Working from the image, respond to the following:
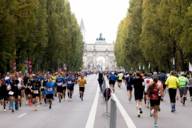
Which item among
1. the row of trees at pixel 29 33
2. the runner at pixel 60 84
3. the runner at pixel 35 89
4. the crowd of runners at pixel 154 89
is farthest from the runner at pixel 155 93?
the row of trees at pixel 29 33

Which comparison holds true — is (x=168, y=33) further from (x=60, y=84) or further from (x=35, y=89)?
(x=35, y=89)

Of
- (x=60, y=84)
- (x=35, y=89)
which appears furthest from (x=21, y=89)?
(x=60, y=84)

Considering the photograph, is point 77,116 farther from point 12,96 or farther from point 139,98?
point 12,96

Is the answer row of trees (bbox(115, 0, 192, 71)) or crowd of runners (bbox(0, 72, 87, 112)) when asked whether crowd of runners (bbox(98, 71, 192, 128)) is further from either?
row of trees (bbox(115, 0, 192, 71))

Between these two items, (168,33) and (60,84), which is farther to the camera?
(168,33)

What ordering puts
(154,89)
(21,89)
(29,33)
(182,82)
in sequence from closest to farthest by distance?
(154,89)
(21,89)
(182,82)
(29,33)

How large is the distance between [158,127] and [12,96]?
11.0 meters

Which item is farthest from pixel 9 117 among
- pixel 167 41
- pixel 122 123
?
pixel 167 41

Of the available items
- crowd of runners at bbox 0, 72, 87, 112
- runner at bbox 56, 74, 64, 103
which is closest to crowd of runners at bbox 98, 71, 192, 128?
runner at bbox 56, 74, 64, 103

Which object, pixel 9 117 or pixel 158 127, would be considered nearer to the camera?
pixel 158 127

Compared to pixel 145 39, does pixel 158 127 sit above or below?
below

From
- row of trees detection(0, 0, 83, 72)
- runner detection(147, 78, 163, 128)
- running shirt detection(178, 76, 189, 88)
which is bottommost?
runner detection(147, 78, 163, 128)

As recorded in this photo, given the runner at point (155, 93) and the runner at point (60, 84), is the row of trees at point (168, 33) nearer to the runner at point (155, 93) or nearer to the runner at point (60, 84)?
the runner at point (60, 84)

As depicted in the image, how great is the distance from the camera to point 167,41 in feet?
232
